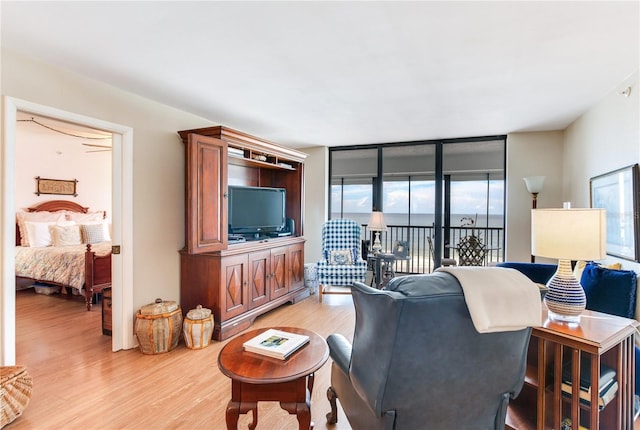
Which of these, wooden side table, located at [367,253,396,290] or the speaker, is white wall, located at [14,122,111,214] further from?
wooden side table, located at [367,253,396,290]

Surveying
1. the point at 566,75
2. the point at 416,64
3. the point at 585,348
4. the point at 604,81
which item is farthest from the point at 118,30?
the point at 604,81

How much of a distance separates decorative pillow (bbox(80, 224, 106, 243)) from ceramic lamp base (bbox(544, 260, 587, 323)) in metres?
5.98

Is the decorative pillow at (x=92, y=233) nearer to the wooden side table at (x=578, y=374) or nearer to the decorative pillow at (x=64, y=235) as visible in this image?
the decorative pillow at (x=64, y=235)

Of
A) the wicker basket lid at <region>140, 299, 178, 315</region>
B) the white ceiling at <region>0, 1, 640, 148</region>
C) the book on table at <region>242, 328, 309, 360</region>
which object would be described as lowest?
the wicker basket lid at <region>140, 299, 178, 315</region>

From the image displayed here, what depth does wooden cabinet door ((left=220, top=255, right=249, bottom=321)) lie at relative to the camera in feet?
10.4

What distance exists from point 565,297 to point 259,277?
9.52 ft

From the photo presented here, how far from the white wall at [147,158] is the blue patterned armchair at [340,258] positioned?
6.36 ft

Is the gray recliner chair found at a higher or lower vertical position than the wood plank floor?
higher

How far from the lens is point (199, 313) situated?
296 centimetres

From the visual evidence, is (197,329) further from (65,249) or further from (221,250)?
(65,249)

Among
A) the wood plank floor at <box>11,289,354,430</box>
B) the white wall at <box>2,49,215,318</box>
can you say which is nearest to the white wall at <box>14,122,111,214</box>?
the white wall at <box>2,49,215,318</box>

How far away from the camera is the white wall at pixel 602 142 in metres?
2.46

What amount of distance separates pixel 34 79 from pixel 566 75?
4.02 m

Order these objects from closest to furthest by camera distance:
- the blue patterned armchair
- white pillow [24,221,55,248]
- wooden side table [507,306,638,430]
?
wooden side table [507,306,638,430] < the blue patterned armchair < white pillow [24,221,55,248]
